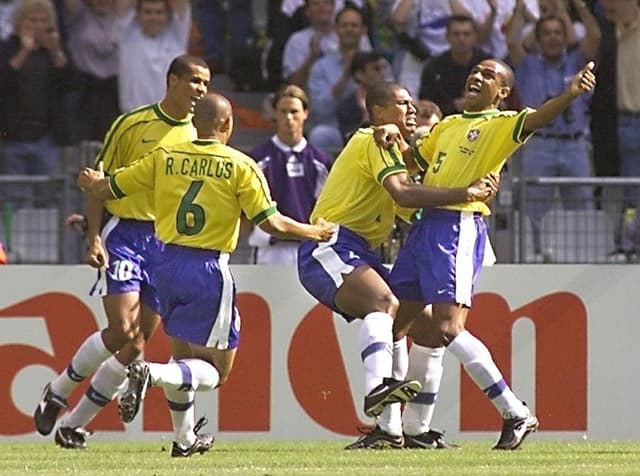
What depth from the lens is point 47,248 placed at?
44.5 feet

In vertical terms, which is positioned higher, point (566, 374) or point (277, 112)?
point (277, 112)

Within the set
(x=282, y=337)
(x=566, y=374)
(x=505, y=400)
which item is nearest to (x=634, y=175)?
(x=566, y=374)

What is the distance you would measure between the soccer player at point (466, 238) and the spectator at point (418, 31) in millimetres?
4985

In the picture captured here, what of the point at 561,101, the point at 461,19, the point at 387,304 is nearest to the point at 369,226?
the point at 387,304

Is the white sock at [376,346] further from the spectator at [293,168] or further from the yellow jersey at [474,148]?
the spectator at [293,168]

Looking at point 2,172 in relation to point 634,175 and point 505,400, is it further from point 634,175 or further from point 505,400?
point 505,400

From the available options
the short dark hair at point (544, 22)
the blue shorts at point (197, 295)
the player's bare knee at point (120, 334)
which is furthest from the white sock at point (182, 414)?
the short dark hair at point (544, 22)

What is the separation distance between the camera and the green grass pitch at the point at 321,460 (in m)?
8.99

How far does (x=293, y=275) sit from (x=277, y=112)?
1.37 meters

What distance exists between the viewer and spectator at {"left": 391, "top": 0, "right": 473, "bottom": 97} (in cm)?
1570

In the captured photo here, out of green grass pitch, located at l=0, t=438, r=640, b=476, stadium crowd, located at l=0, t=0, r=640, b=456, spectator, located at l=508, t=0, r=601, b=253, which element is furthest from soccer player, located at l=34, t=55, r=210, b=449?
spectator, located at l=508, t=0, r=601, b=253

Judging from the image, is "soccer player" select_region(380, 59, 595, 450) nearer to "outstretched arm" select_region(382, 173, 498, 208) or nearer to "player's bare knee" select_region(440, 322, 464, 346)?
"player's bare knee" select_region(440, 322, 464, 346)

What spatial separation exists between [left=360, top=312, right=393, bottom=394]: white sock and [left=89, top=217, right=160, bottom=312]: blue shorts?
150 centimetres

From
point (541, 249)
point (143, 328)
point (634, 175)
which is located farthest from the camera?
point (634, 175)
